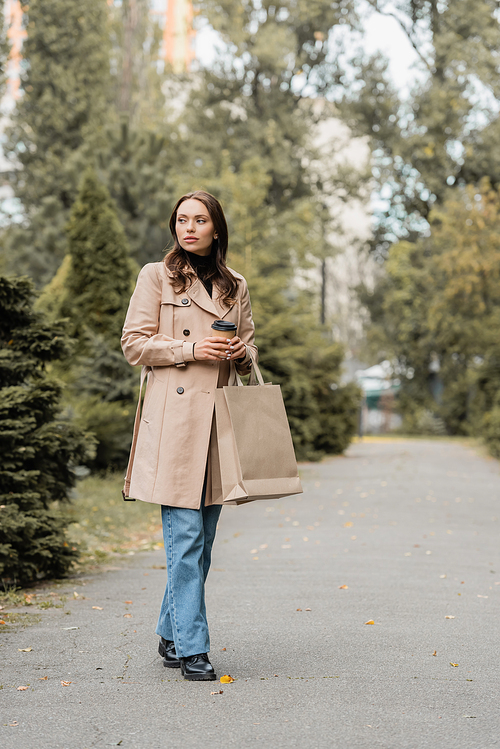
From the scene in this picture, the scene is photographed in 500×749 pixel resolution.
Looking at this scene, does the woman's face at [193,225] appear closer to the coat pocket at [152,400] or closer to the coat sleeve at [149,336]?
the coat sleeve at [149,336]

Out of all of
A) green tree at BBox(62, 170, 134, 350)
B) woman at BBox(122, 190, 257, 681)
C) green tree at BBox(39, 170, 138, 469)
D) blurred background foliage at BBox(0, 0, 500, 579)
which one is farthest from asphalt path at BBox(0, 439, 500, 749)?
blurred background foliage at BBox(0, 0, 500, 579)

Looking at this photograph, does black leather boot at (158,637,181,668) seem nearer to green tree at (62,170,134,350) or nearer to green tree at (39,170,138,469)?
green tree at (39,170,138,469)

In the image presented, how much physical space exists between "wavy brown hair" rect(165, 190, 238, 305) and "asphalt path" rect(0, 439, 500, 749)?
5.68 ft

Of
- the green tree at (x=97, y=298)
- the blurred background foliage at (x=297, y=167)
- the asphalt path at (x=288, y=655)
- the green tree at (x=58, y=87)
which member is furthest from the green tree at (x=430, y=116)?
the asphalt path at (x=288, y=655)

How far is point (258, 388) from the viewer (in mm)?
3982

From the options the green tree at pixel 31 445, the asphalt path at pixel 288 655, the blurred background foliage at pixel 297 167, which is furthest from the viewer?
the blurred background foliage at pixel 297 167

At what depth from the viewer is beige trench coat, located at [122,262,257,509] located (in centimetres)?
398

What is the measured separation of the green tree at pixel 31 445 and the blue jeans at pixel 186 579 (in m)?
2.05

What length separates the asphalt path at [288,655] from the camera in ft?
10.8

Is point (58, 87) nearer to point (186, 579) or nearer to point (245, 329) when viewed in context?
point (245, 329)

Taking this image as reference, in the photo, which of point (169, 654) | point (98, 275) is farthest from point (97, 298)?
point (169, 654)

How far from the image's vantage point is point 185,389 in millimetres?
4062

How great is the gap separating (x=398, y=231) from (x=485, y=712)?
41.4m

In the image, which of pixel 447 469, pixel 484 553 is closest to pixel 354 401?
pixel 447 469
